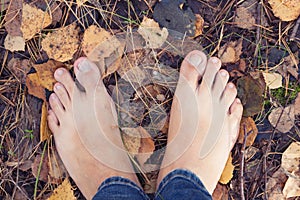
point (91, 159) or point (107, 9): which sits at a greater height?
point (107, 9)

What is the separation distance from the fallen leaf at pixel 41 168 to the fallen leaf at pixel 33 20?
389mm

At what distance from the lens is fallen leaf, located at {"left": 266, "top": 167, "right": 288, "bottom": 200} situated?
1.36m

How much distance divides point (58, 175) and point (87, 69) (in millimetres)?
348

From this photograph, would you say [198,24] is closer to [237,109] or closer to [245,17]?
[245,17]

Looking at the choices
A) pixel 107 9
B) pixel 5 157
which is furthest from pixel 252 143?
pixel 5 157

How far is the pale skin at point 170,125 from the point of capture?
135 centimetres

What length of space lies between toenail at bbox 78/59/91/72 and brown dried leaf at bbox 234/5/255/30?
0.48 meters

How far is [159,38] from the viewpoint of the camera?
1.31 metres

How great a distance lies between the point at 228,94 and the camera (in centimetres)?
137

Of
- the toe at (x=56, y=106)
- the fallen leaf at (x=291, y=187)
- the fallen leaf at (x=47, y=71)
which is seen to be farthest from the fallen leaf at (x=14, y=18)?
the fallen leaf at (x=291, y=187)

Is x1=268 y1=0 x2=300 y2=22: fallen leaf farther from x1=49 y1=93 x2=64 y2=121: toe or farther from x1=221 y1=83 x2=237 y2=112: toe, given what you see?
x1=49 y1=93 x2=64 y2=121: toe

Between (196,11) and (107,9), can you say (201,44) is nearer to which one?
(196,11)

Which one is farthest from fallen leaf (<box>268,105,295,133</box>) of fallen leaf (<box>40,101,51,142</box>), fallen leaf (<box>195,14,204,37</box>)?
fallen leaf (<box>40,101,51,142</box>)

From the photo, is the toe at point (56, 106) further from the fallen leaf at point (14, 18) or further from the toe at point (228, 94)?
the toe at point (228, 94)
